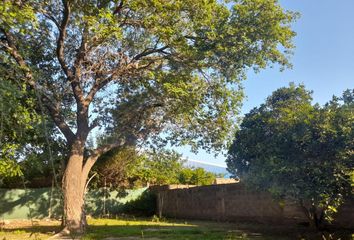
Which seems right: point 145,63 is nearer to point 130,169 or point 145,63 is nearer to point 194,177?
point 130,169

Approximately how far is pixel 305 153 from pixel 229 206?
805 centimetres

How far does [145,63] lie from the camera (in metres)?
14.9

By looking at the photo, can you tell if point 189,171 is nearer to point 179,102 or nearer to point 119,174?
point 119,174

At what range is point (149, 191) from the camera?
2438 centimetres

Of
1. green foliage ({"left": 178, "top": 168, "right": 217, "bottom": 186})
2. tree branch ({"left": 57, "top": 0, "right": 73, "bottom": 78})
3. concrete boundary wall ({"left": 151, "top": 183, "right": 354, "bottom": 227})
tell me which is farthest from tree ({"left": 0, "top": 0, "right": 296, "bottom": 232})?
green foliage ({"left": 178, "top": 168, "right": 217, "bottom": 186})

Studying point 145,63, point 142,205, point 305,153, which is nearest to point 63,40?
point 145,63

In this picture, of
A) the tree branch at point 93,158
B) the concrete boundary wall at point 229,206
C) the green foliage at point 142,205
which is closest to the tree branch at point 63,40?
the tree branch at point 93,158

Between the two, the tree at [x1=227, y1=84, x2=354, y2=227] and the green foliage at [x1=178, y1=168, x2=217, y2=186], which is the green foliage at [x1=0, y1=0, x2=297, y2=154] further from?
the green foliage at [x1=178, y1=168, x2=217, y2=186]

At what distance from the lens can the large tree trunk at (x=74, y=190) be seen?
1319 cm

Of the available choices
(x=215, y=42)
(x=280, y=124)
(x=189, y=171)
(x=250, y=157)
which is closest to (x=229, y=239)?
(x=250, y=157)

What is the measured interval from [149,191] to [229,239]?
14216mm

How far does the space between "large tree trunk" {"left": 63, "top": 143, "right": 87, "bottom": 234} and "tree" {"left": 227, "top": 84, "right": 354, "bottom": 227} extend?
233 inches

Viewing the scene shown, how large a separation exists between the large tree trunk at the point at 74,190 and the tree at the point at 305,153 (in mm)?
5922

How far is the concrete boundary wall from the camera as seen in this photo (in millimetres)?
13234
